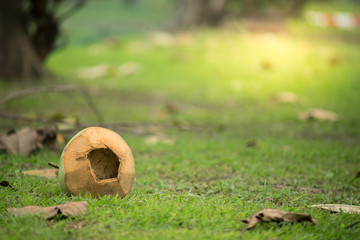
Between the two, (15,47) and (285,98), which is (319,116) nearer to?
(285,98)

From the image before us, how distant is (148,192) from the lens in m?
2.56

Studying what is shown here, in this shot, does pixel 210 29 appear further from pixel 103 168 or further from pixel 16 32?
pixel 103 168

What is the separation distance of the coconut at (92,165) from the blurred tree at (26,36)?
5.37 metres

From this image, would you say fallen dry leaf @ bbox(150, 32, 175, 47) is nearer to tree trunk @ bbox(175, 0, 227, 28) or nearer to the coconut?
tree trunk @ bbox(175, 0, 227, 28)

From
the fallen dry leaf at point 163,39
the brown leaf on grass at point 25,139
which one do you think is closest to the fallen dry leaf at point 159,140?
the brown leaf on grass at point 25,139

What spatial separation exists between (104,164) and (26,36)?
18.3ft

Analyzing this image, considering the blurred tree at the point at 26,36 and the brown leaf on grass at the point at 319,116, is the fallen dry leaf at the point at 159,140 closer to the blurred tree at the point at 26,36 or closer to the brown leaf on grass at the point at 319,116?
the brown leaf on grass at the point at 319,116

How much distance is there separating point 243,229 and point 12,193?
135 cm

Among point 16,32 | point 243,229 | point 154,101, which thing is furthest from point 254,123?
point 16,32

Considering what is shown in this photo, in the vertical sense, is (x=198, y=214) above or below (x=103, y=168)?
below

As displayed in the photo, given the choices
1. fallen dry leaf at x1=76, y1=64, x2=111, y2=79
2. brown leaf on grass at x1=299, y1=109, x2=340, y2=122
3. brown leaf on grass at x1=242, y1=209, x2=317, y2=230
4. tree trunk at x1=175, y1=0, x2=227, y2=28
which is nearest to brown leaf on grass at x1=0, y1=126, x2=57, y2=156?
brown leaf on grass at x1=242, y1=209, x2=317, y2=230

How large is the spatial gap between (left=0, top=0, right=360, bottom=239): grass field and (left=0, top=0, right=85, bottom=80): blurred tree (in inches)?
24.3

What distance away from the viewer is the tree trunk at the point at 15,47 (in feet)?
22.6

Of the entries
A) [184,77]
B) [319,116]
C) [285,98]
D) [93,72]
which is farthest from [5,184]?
[93,72]
